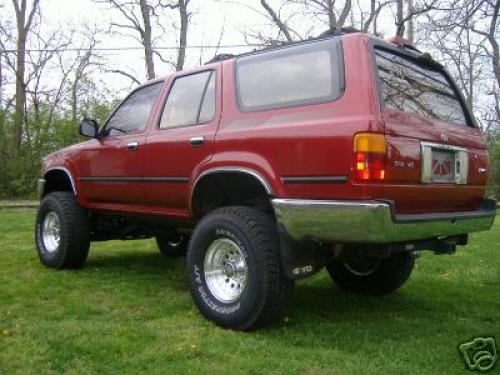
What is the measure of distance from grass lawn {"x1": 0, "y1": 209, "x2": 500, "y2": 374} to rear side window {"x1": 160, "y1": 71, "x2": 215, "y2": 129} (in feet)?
4.98

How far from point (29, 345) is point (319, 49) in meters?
2.69

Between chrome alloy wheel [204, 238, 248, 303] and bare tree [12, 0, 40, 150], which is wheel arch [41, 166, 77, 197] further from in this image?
bare tree [12, 0, 40, 150]

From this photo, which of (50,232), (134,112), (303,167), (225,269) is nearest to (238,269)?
(225,269)

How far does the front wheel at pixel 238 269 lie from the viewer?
161 inches

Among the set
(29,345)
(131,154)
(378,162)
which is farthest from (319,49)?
(29,345)

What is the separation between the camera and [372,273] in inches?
216

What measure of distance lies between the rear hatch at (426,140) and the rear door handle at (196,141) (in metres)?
1.43

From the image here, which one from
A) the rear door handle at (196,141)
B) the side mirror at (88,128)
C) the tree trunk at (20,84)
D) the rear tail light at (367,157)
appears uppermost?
the tree trunk at (20,84)

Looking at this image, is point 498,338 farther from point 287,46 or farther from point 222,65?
point 222,65

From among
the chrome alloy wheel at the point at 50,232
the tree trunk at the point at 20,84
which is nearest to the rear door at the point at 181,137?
the chrome alloy wheel at the point at 50,232

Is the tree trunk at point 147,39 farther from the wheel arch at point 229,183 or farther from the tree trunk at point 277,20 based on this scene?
the wheel arch at point 229,183

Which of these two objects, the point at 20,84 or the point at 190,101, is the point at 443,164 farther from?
the point at 20,84

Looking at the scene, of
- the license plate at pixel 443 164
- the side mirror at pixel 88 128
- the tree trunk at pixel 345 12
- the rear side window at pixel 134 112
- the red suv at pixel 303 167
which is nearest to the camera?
the red suv at pixel 303 167

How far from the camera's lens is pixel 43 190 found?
6.96 metres
